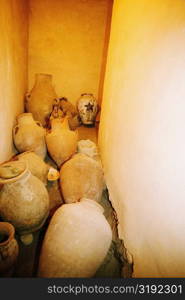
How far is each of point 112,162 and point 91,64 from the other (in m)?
2.89

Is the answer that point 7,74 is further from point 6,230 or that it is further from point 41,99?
point 6,230

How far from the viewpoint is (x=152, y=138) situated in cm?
130

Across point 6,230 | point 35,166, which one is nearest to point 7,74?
point 35,166

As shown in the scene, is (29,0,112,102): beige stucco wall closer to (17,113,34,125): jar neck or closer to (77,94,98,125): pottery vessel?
(77,94,98,125): pottery vessel

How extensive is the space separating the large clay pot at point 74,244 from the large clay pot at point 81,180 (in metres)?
0.49

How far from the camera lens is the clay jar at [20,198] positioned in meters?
1.54

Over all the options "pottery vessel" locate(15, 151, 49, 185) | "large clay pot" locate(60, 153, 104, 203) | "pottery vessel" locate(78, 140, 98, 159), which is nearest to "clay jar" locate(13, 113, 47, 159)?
"pottery vessel" locate(15, 151, 49, 185)

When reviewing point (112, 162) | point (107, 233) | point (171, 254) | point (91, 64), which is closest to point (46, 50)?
point (91, 64)

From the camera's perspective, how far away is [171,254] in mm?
1031

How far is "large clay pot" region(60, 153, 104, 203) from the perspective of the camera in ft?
6.40

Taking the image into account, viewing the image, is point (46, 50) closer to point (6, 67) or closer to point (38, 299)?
point (6, 67)

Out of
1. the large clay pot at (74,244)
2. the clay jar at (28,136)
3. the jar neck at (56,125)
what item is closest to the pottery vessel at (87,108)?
the jar neck at (56,125)

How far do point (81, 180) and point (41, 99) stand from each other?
7.63 ft

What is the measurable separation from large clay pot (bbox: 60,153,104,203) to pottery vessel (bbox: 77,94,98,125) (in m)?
2.03
